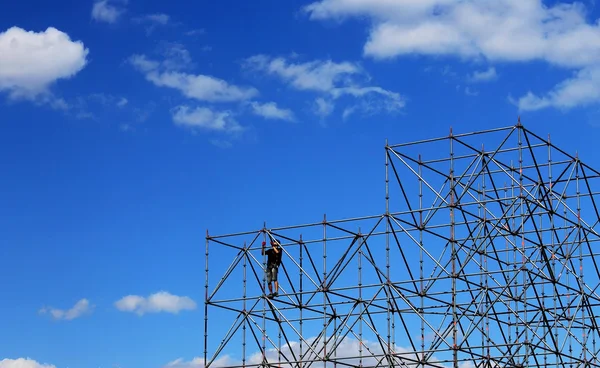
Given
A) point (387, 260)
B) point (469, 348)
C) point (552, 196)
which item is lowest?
point (469, 348)

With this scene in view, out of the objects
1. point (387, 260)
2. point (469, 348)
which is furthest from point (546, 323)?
point (387, 260)

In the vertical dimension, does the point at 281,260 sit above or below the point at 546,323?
above

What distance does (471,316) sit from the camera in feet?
170

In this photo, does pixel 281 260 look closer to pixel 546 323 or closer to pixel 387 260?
pixel 387 260

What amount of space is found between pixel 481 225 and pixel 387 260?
11.5ft

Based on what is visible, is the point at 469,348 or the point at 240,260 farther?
the point at 240,260

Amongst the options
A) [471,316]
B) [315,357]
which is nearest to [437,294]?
[471,316]

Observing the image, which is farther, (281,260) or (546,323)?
(281,260)

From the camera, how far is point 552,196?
183 feet

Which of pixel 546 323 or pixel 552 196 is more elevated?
pixel 552 196

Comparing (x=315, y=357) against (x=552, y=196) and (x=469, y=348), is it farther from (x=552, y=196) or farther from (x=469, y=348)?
(x=552, y=196)

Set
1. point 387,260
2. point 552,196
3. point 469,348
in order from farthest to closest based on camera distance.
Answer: point 552,196 < point 387,260 < point 469,348

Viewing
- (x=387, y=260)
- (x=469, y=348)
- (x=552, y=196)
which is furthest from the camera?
(x=552, y=196)

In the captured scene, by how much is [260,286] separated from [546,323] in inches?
425
